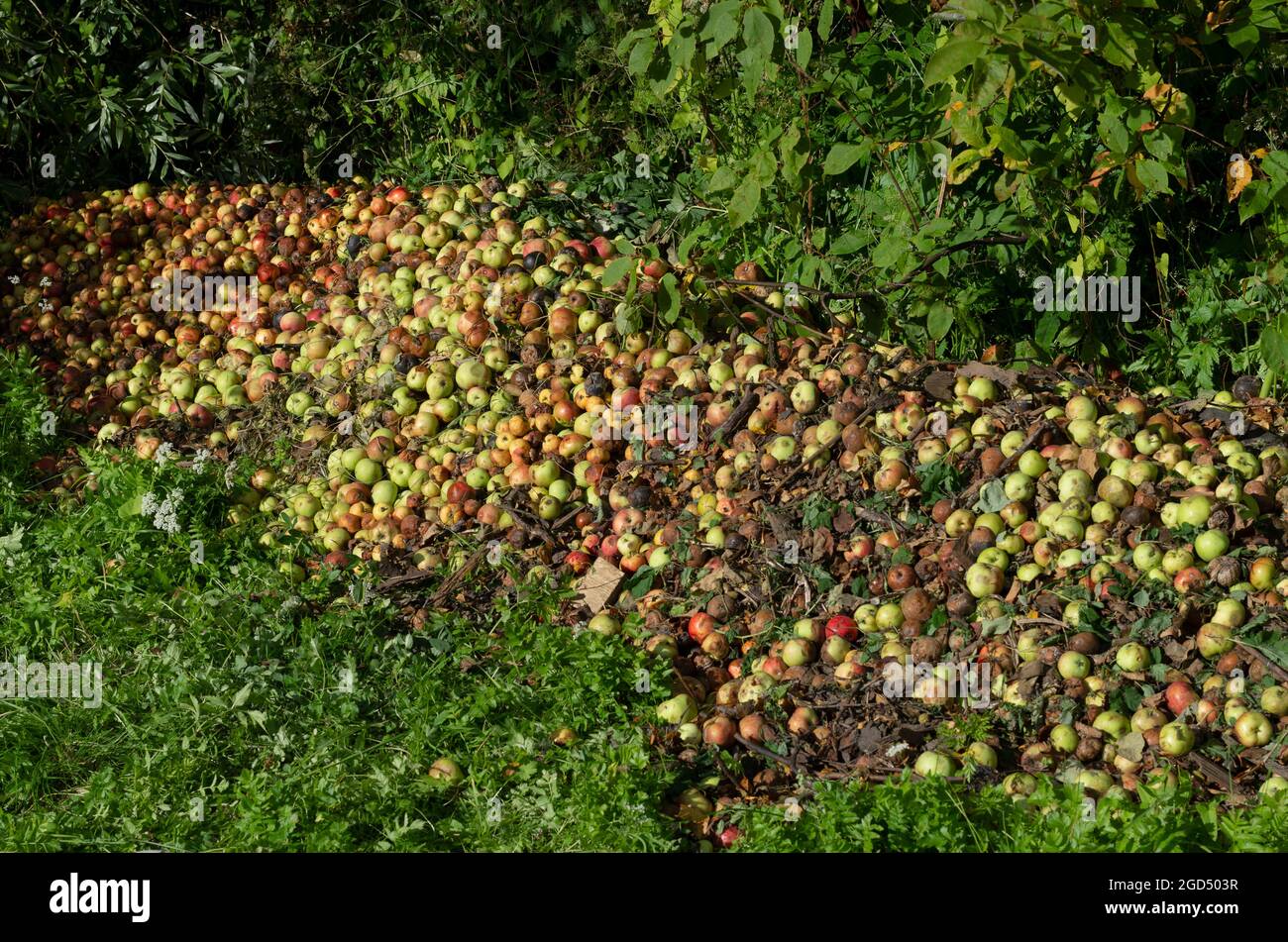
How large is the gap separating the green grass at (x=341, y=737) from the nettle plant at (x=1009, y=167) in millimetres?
1787

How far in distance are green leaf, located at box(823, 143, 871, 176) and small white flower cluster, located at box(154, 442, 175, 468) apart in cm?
263

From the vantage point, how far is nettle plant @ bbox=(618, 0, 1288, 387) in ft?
12.9

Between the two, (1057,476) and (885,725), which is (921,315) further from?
(885,725)

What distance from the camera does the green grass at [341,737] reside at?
2.75m

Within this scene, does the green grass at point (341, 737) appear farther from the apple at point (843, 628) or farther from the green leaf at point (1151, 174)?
the green leaf at point (1151, 174)

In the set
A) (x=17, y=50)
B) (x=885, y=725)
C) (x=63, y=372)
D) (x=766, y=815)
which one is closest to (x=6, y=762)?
(x=766, y=815)

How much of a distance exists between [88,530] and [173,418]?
35.5 inches

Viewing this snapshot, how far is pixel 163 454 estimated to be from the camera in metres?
4.82

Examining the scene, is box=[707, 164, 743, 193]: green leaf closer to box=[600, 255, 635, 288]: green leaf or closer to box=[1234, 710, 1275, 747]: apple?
box=[600, 255, 635, 288]: green leaf

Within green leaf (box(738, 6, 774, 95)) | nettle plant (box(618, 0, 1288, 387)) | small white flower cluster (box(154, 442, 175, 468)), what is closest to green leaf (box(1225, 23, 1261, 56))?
nettle plant (box(618, 0, 1288, 387))

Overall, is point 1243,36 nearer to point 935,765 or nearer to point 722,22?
point 722,22

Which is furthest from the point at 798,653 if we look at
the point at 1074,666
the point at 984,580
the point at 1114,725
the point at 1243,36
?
the point at 1243,36

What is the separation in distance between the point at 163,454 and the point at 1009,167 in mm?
3245

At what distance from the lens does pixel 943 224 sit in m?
4.28
